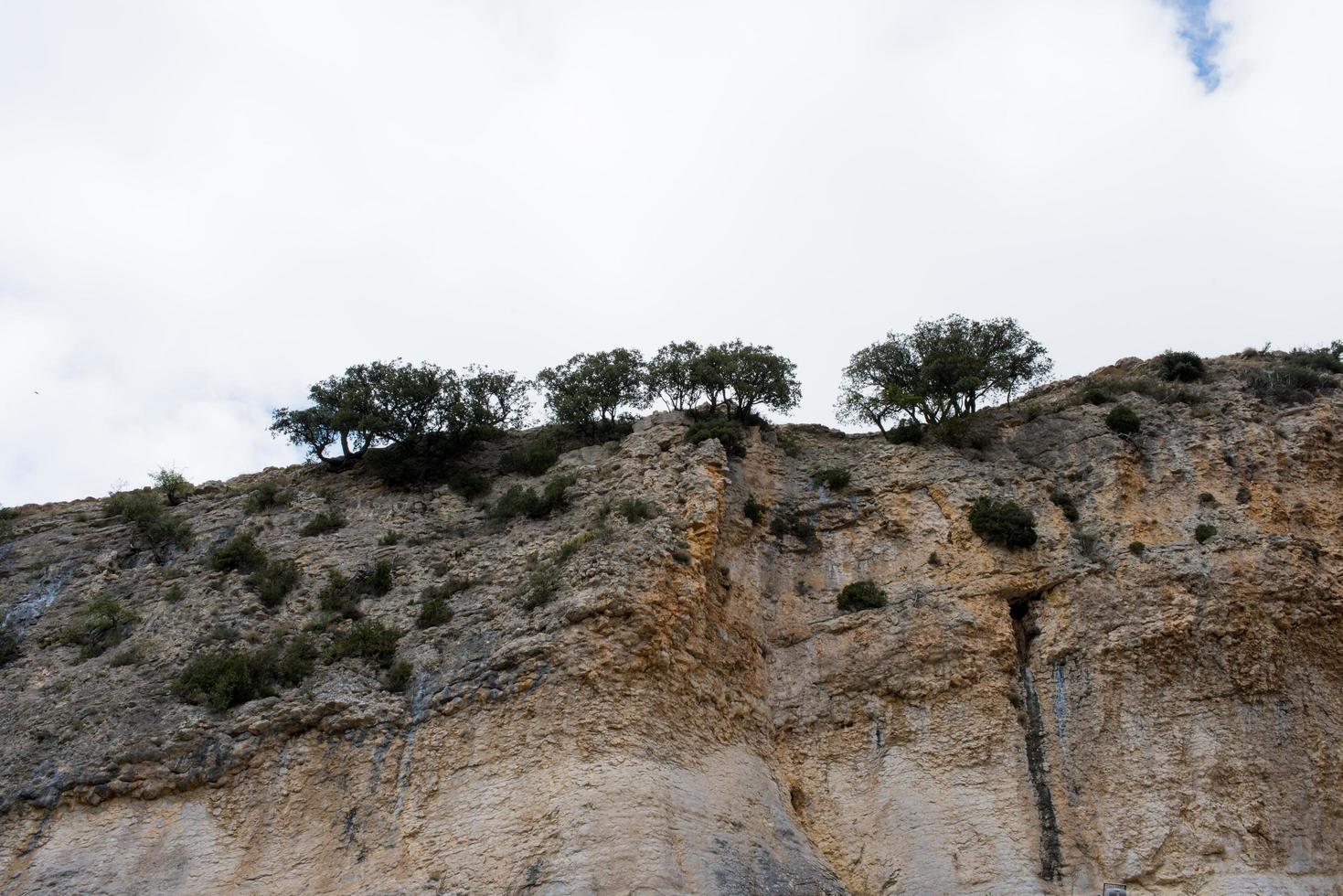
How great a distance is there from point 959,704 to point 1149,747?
399 cm

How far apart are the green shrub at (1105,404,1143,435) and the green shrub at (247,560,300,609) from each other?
22.9 m

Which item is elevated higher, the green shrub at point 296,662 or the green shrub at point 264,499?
the green shrub at point 264,499

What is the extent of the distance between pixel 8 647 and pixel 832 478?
73.7ft

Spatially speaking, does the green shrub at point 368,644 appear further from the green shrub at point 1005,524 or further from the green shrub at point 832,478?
the green shrub at point 1005,524

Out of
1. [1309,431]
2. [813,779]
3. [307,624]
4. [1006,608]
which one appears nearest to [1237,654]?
[1006,608]

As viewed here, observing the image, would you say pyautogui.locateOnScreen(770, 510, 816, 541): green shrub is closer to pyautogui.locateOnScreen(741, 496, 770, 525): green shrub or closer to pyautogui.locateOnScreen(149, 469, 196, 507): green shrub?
pyautogui.locateOnScreen(741, 496, 770, 525): green shrub

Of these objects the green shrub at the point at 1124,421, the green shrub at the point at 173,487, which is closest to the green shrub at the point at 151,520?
the green shrub at the point at 173,487

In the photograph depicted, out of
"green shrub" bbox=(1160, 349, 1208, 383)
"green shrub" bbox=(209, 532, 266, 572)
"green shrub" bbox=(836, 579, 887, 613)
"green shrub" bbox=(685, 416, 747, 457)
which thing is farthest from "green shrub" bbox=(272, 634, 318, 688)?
"green shrub" bbox=(1160, 349, 1208, 383)

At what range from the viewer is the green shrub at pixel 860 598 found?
88.3ft

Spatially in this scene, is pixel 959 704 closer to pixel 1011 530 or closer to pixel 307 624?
pixel 1011 530

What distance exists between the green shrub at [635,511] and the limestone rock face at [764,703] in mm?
280

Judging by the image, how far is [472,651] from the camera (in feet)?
79.8

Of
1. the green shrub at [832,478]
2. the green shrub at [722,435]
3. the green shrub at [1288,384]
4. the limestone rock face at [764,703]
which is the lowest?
the limestone rock face at [764,703]

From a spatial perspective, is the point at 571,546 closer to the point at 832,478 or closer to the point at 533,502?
the point at 533,502
